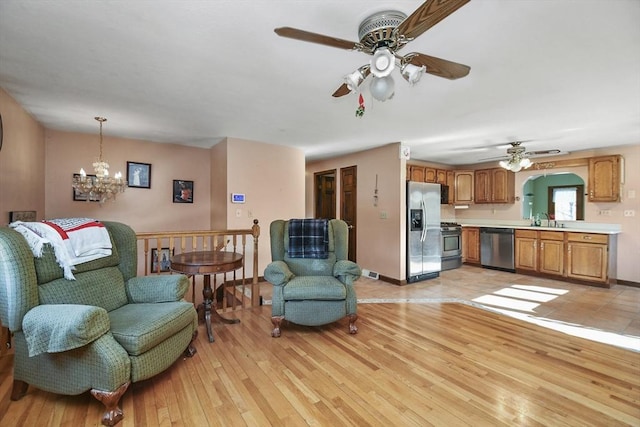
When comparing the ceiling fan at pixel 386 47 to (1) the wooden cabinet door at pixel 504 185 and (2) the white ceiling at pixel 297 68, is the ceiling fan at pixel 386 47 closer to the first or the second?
(2) the white ceiling at pixel 297 68

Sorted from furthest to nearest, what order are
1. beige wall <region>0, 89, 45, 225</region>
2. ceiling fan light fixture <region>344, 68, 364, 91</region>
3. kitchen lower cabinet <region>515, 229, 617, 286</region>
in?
1. kitchen lower cabinet <region>515, 229, 617, 286</region>
2. beige wall <region>0, 89, 45, 225</region>
3. ceiling fan light fixture <region>344, 68, 364, 91</region>

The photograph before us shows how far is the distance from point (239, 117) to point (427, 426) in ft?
10.7

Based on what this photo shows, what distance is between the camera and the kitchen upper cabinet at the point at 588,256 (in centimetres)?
450

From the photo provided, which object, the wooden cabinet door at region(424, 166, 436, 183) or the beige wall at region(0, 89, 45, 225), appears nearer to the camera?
the beige wall at region(0, 89, 45, 225)

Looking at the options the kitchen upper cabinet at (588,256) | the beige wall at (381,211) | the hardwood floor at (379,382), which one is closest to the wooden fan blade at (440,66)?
the hardwood floor at (379,382)

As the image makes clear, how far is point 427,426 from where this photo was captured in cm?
160

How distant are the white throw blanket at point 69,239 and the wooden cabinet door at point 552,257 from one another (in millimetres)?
6266

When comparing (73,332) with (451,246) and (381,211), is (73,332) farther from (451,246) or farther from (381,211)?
(451,246)

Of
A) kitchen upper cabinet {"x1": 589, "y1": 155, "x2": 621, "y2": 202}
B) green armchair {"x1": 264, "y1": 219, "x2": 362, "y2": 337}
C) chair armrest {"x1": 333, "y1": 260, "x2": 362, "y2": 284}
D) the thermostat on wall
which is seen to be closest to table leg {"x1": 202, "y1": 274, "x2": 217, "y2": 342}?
green armchair {"x1": 264, "y1": 219, "x2": 362, "y2": 337}

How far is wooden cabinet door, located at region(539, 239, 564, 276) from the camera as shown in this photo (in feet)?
16.3

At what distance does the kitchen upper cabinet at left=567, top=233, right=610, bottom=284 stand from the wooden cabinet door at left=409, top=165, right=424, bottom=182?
103 inches

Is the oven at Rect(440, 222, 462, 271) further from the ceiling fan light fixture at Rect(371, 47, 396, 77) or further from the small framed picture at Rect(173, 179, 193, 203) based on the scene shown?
the ceiling fan light fixture at Rect(371, 47, 396, 77)

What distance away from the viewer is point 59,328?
150cm

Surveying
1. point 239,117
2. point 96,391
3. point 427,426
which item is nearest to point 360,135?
point 239,117
